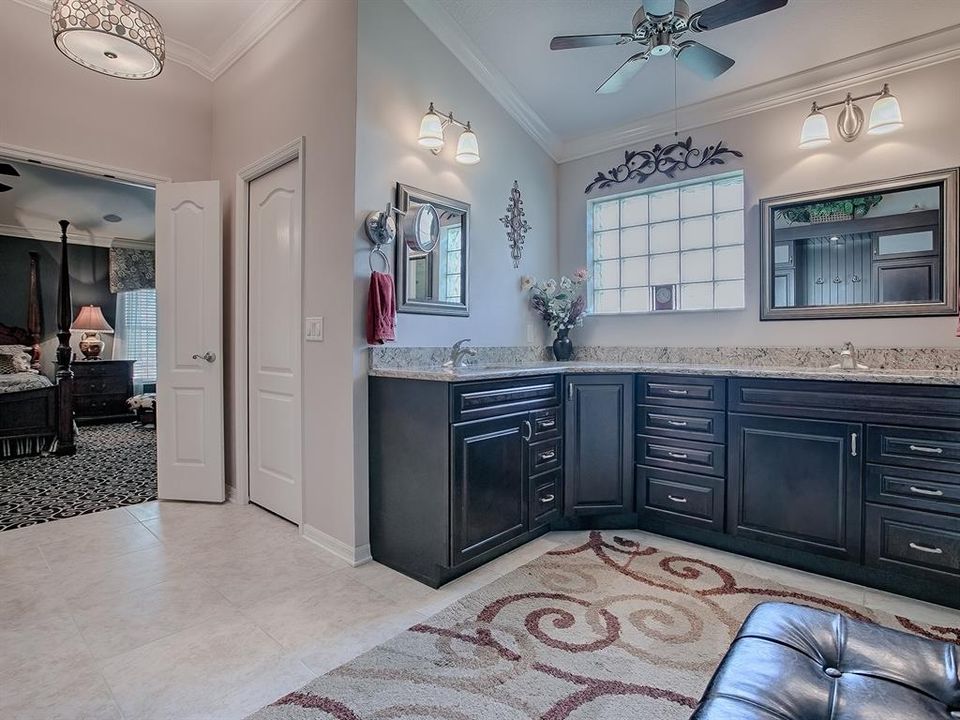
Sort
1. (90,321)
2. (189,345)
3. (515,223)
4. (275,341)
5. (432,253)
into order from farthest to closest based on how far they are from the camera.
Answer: (90,321) < (515,223) < (189,345) < (275,341) < (432,253)

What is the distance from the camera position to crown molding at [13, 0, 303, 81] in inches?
119

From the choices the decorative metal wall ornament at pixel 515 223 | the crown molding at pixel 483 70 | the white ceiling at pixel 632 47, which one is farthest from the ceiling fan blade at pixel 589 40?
the decorative metal wall ornament at pixel 515 223

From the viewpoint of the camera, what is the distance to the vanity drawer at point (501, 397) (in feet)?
7.61

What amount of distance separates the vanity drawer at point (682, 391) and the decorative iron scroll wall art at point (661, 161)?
1586 mm

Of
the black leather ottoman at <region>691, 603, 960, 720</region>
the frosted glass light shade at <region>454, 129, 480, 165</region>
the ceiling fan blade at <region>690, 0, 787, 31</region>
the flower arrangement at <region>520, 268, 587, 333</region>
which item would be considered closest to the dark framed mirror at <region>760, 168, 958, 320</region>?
the flower arrangement at <region>520, 268, 587, 333</region>

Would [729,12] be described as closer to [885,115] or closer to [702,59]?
[702,59]

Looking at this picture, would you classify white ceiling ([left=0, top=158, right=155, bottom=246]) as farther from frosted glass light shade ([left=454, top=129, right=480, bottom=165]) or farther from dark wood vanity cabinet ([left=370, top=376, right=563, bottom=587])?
dark wood vanity cabinet ([left=370, top=376, right=563, bottom=587])

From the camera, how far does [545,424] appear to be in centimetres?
287

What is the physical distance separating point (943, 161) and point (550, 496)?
276 cm

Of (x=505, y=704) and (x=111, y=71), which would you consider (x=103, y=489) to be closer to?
(x=111, y=71)

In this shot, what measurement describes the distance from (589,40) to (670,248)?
1.76 meters

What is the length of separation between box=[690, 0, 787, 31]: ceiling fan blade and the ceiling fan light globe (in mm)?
1314

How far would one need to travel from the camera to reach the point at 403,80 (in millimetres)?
2799

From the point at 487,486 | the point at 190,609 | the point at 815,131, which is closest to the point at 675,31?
the point at 815,131
